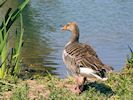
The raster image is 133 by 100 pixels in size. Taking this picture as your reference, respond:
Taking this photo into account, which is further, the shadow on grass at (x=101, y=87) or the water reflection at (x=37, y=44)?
the water reflection at (x=37, y=44)

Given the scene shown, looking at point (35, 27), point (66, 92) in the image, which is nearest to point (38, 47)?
point (35, 27)

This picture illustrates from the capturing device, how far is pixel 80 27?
1628 cm

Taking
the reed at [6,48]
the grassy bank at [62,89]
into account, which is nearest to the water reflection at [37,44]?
the reed at [6,48]

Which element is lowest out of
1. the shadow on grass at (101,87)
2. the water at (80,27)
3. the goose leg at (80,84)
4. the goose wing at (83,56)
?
the water at (80,27)

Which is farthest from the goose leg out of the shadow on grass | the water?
the water

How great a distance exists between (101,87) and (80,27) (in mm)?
8313

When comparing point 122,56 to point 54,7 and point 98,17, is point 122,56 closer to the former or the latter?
point 98,17

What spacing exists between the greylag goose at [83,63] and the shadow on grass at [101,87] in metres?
0.26

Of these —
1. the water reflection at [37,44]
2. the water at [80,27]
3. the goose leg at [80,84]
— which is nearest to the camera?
the goose leg at [80,84]

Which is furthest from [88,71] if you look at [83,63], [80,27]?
[80,27]

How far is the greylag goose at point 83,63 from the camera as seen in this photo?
705 centimetres

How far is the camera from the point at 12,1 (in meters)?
20.8

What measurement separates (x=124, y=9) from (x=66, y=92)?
13.1 meters

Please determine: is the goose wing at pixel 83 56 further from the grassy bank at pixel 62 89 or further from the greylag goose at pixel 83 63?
the grassy bank at pixel 62 89
